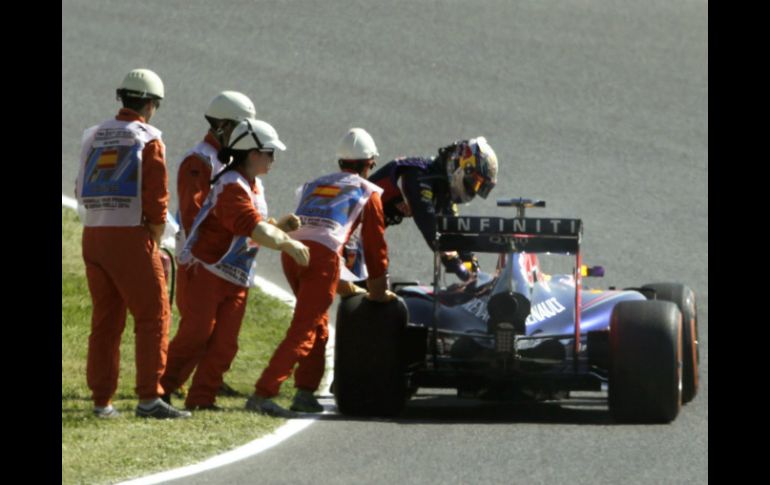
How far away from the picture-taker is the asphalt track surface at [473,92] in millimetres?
19984

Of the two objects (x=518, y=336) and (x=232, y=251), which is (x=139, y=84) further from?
(x=518, y=336)

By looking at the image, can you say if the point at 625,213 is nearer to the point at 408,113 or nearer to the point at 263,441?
the point at 408,113

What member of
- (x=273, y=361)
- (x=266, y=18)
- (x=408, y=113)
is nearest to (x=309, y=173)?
(x=408, y=113)

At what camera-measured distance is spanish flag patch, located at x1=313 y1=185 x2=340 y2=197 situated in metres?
11.0

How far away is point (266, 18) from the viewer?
28453mm

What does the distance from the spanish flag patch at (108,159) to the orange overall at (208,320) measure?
2.23 feet

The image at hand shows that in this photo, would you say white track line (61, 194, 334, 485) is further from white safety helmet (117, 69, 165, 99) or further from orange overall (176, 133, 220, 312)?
white safety helmet (117, 69, 165, 99)

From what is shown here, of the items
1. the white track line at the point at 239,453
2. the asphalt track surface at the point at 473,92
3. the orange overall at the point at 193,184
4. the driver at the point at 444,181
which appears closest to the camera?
the white track line at the point at 239,453

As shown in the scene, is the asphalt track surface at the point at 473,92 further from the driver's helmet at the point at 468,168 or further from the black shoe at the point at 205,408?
the black shoe at the point at 205,408

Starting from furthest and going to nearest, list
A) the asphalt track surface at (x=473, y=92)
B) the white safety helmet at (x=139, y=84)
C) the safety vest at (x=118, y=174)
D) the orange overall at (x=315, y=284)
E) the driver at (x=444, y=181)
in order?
the asphalt track surface at (x=473, y=92), the driver at (x=444, y=181), the orange overall at (x=315, y=284), the white safety helmet at (x=139, y=84), the safety vest at (x=118, y=174)

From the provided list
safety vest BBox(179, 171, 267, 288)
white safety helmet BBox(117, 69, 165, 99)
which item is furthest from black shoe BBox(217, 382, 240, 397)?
white safety helmet BBox(117, 69, 165, 99)

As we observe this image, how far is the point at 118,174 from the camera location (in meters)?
10.1

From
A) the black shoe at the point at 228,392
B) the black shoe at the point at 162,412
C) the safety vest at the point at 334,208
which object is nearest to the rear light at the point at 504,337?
the safety vest at the point at 334,208
